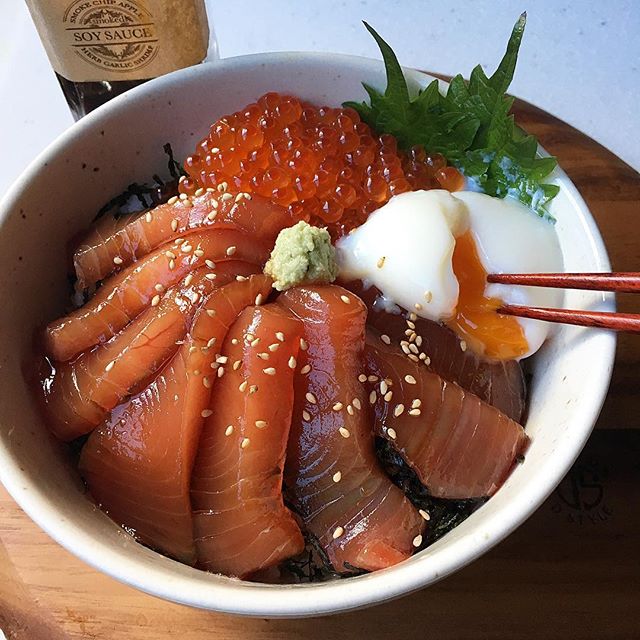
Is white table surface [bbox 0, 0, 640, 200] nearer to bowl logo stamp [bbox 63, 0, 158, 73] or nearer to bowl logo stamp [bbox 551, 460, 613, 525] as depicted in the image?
bowl logo stamp [bbox 63, 0, 158, 73]

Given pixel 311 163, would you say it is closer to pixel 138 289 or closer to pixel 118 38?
pixel 138 289

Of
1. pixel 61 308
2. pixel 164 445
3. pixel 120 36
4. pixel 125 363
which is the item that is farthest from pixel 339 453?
pixel 120 36

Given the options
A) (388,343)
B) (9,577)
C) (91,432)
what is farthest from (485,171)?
(9,577)

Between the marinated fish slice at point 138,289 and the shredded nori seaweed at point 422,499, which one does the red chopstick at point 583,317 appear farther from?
the marinated fish slice at point 138,289

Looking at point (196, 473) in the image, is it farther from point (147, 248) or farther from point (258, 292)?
point (147, 248)

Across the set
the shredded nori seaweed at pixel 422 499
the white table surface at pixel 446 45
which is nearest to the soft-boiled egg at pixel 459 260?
the shredded nori seaweed at pixel 422 499

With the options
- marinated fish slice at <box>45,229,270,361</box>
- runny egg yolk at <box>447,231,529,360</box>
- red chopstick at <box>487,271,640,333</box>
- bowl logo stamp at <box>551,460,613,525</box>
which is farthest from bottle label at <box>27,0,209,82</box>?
bowl logo stamp at <box>551,460,613,525</box>
